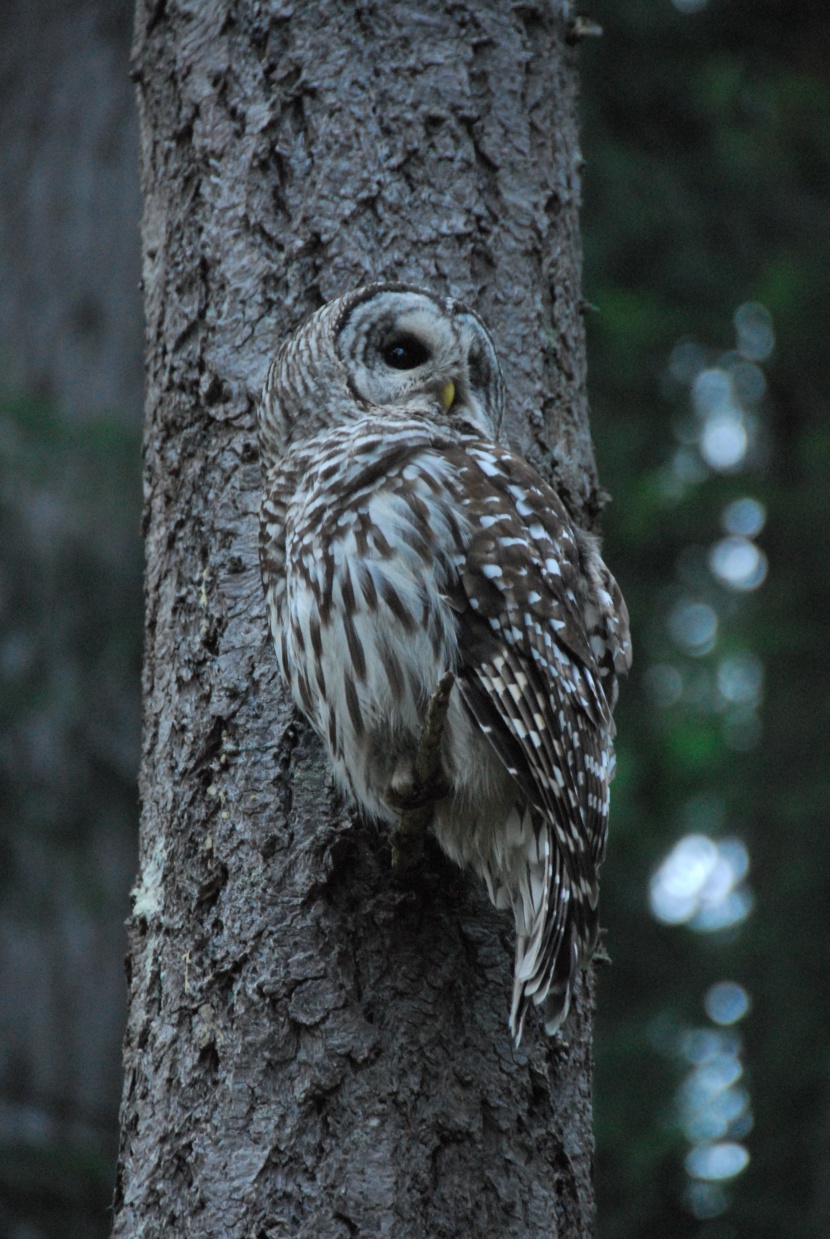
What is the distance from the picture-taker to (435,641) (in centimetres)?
239

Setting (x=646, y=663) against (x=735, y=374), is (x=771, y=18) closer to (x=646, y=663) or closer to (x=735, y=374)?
(x=735, y=374)

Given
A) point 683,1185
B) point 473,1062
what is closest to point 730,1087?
point 683,1185

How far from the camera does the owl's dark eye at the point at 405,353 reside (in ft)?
9.39

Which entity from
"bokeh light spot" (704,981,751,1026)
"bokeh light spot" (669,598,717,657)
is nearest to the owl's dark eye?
"bokeh light spot" (704,981,751,1026)

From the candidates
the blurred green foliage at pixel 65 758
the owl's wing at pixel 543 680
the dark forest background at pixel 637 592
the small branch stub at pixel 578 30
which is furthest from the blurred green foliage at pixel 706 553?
the owl's wing at pixel 543 680

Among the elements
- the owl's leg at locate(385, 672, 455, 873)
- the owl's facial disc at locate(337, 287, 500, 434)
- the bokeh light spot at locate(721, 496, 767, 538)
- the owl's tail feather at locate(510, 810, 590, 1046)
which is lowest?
the owl's tail feather at locate(510, 810, 590, 1046)

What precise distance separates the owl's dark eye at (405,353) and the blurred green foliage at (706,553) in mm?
3507

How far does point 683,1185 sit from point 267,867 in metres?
4.67

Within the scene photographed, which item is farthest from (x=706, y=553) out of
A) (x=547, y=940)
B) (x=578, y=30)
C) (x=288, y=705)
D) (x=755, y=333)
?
(x=547, y=940)

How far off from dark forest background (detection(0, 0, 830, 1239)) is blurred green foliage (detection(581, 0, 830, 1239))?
2cm

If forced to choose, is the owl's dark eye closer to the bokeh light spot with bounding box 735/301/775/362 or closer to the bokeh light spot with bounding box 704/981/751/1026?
the bokeh light spot with bounding box 704/981/751/1026

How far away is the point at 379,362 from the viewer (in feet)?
9.61

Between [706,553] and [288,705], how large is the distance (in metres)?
5.86

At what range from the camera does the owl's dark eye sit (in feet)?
9.39
